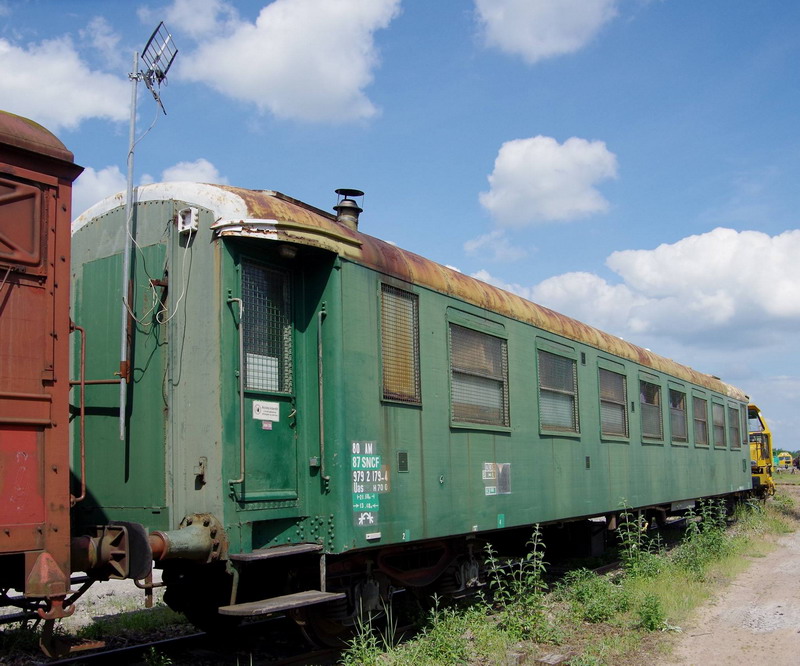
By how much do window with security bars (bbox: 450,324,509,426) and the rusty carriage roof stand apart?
1.16 feet

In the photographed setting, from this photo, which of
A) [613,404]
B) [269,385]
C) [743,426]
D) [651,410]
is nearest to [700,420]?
[651,410]

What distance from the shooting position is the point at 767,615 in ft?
25.0

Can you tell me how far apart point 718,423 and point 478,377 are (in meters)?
10.6

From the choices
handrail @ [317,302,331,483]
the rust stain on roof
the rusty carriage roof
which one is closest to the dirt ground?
handrail @ [317,302,331,483]

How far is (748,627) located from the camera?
719cm

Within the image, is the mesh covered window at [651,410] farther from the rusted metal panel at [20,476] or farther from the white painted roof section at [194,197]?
the rusted metal panel at [20,476]

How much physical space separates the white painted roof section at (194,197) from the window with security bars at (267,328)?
0.37 meters

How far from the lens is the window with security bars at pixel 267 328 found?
555cm

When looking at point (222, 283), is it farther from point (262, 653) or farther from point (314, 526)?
point (262, 653)

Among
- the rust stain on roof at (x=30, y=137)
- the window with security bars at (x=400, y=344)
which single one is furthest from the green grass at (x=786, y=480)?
the rust stain on roof at (x=30, y=137)

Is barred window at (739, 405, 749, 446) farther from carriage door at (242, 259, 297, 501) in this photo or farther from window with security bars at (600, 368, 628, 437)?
carriage door at (242, 259, 297, 501)

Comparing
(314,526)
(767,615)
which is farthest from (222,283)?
(767,615)

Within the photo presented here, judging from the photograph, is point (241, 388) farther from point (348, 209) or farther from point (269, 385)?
point (348, 209)

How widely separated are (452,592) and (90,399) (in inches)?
147
